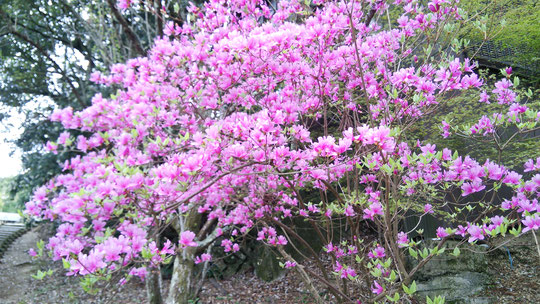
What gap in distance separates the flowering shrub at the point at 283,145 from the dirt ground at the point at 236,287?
1.25 m

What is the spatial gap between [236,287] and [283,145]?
14.0 ft

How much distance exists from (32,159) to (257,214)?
20.2 feet

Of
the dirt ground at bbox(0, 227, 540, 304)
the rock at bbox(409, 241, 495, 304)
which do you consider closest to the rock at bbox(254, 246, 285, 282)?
the dirt ground at bbox(0, 227, 540, 304)

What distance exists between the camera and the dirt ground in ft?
12.4

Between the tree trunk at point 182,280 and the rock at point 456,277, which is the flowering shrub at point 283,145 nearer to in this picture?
the tree trunk at point 182,280

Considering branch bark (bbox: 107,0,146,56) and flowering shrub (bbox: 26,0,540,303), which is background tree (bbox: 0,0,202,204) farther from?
flowering shrub (bbox: 26,0,540,303)

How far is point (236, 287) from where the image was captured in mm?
5496

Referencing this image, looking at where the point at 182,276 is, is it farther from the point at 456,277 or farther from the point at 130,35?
the point at 130,35

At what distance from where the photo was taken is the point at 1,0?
6.25 meters

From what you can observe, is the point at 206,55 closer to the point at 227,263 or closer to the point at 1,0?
the point at 227,263

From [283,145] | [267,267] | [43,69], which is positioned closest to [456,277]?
[267,267]

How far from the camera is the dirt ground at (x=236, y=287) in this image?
3.79 metres

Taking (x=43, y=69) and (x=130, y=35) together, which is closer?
(x=130, y=35)

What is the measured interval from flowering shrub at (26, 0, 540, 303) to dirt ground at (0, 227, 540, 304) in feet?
4.10
